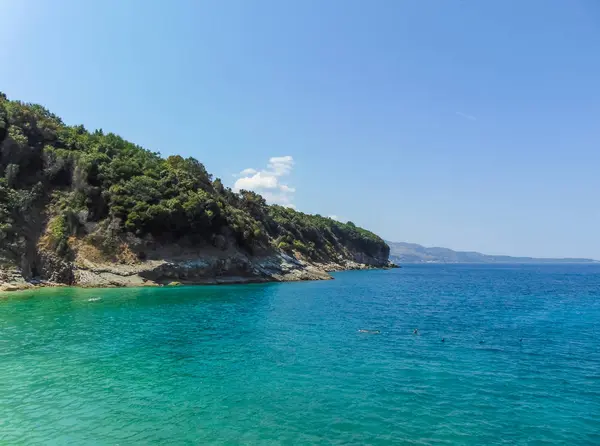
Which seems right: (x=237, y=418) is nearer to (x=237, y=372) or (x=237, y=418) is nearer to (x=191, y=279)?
(x=237, y=372)

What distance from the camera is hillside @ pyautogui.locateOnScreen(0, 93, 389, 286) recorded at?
5769 cm

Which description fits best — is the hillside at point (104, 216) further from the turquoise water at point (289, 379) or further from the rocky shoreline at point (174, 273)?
the turquoise water at point (289, 379)

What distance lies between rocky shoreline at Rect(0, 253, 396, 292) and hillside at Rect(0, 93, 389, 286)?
Answer: 17 cm

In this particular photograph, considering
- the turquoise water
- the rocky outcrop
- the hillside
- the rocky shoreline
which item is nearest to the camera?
the turquoise water

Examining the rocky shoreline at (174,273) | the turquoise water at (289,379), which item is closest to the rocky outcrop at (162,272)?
the rocky shoreline at (174,273)

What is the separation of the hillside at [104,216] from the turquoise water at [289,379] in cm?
2191

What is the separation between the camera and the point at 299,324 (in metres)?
34.2

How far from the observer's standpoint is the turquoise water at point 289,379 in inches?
→ 541

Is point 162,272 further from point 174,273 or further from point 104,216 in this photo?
point 104,216

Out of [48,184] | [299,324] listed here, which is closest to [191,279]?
[48,184]

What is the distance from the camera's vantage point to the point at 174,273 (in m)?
64.3

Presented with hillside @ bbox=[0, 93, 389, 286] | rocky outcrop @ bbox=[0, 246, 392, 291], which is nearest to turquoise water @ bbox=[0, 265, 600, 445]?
rocky outcrop @ bbox=[0, 246, 392, 291]

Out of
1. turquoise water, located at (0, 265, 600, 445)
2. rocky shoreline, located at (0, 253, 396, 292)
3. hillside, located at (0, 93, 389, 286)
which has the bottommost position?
turquoise water, located at (0, 265, 600, 445)

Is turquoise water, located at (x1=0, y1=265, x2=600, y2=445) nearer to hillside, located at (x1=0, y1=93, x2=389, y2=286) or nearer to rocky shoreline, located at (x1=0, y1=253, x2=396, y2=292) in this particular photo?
rocky shoreline, located at (x1=0, y1=253, x2=396, y2=292)
